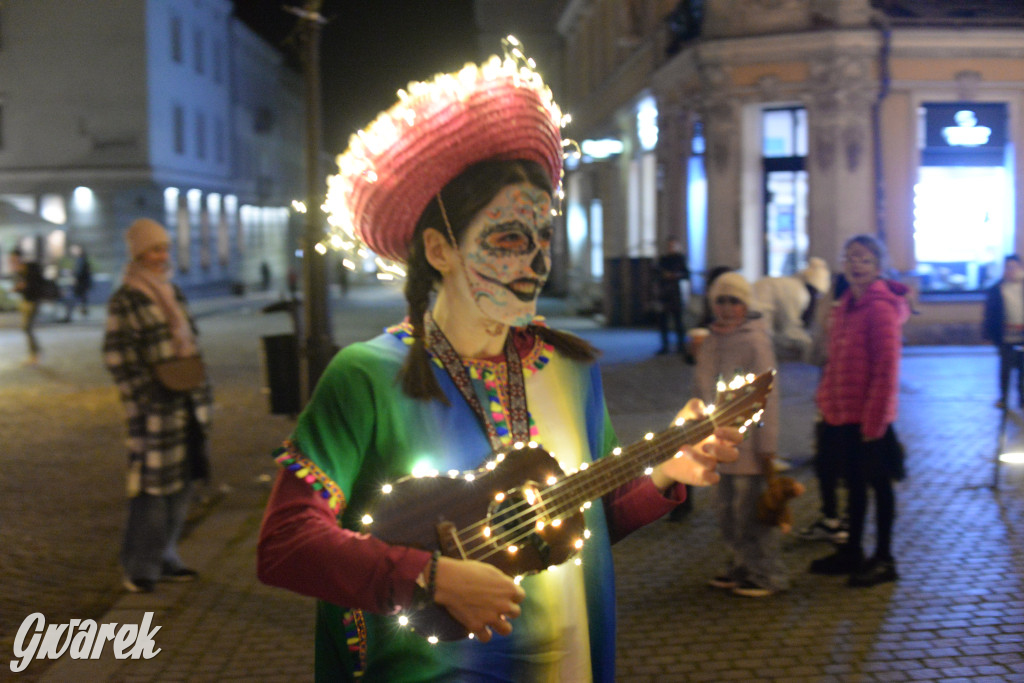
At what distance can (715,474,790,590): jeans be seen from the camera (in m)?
5.67

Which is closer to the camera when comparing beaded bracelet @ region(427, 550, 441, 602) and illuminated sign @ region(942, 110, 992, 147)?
beaded bracelet @ region(427, 550, 441, 602)

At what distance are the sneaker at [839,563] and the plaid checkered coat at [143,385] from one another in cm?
369

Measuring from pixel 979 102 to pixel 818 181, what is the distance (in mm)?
3073

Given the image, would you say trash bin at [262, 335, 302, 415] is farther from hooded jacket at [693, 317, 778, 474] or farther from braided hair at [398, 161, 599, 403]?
braided hair at [398, 161, 599, 403]

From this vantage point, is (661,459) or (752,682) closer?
(661,459)

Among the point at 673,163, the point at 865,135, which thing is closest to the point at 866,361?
the point at 865,135

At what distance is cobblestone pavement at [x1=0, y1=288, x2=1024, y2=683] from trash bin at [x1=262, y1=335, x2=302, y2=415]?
0.63 meters

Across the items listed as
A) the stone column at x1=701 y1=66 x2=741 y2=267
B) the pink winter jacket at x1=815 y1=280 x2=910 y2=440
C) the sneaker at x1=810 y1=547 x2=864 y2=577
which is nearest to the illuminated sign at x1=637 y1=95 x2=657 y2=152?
the stone column at x1=701 y1=66 x2=741 y2=267

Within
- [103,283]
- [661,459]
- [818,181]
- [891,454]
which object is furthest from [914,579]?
[103,283]

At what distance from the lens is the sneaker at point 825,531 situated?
21.8 ft

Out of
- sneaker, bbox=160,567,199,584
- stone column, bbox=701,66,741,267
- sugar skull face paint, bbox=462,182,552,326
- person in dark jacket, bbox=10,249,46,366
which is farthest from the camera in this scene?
person in dark jacket, bbox=10,249,46,366

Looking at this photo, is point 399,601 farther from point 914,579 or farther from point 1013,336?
point 1013,336

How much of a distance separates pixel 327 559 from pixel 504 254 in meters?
0.75

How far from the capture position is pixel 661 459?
209cm
